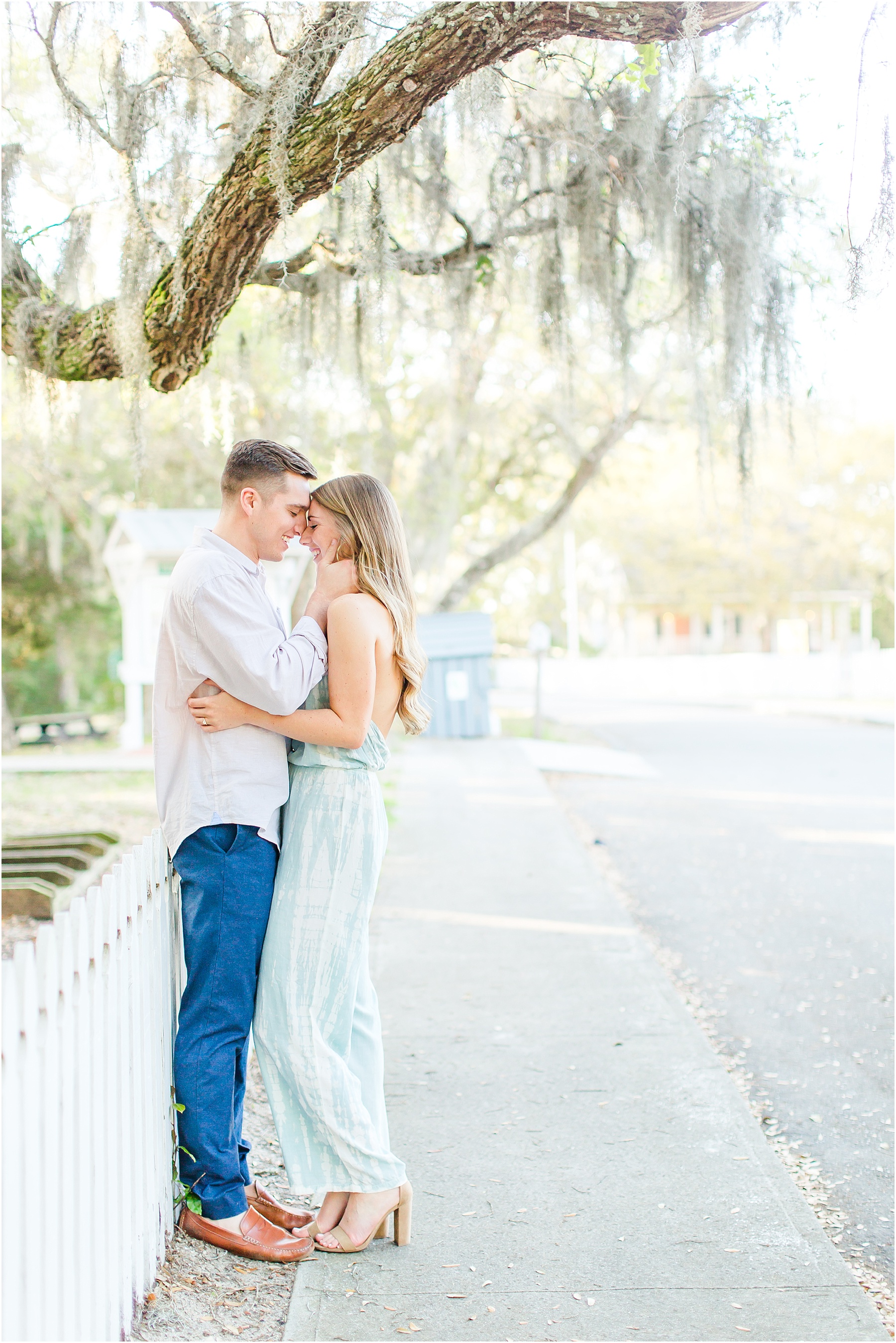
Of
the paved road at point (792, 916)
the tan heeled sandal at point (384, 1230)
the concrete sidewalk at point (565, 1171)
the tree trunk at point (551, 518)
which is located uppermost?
the tree trunk at point (551, 518)

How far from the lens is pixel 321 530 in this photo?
9.68 ft

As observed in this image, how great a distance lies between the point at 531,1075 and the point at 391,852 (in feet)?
14.3

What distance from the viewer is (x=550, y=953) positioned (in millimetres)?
5730

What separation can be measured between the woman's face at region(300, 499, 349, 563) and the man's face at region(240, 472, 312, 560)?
0.11 feet

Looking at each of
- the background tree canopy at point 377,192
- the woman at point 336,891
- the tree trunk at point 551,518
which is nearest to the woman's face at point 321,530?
the woman at point 336,891

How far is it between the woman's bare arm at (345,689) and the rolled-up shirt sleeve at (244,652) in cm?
7

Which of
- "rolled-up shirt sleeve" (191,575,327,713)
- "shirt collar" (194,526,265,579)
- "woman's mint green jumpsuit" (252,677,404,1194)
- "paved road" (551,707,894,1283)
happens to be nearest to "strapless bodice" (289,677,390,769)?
"woman's mint green jumpsuit" (252,677,404,1194)

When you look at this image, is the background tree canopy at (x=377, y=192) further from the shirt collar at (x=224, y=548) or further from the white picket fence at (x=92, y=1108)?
the white picket fence at (x=92, y=1108)

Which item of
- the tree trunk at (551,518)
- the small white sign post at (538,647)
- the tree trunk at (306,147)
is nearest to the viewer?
the tree trunk at (306,147)

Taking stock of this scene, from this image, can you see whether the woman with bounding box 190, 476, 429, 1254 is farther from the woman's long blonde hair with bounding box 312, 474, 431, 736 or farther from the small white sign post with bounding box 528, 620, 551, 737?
the small white sign post with bounding box 528, 620, 551, 737

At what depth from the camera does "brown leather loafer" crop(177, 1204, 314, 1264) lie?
2.80 meters

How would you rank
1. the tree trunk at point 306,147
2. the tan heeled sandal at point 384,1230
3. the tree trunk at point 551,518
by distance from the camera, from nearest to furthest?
the tan heeled sandal at point 384,1230 → the tree trunk at point 306,147 → the tree trunk at point 551,518

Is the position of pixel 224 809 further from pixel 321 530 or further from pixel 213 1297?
pixel 213 1297

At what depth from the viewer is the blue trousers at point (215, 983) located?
2.74 m
